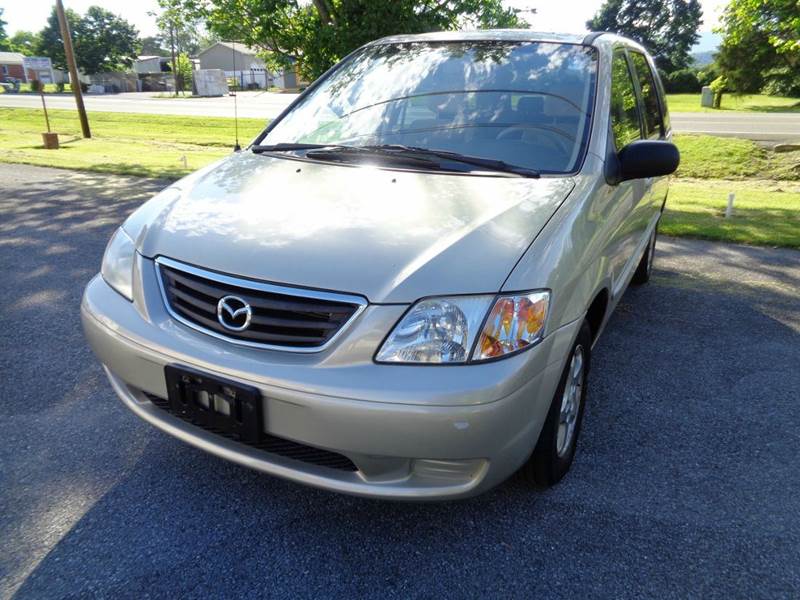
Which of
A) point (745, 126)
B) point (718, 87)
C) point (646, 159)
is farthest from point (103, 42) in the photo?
point (646, 159)

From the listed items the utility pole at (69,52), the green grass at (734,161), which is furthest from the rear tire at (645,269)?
the utility pole at (69,52)

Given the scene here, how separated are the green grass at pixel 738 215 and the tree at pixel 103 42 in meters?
77.8

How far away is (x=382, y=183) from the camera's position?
259 centimetres

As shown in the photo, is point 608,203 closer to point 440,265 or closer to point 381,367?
point 440,265

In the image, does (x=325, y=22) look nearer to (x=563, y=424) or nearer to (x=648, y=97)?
(x=648, y=97)

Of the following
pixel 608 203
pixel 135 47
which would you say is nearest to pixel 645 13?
pixel 135 47

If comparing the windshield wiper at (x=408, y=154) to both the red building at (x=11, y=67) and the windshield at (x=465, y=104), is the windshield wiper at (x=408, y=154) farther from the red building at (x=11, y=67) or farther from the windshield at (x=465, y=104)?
the red building at (x=11, y=67)

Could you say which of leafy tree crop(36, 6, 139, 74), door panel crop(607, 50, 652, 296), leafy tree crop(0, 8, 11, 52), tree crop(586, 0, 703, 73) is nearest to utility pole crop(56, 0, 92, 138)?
door panel crop(607, 50, 652, 296)

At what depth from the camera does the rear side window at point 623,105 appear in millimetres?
3189

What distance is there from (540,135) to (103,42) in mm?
85163

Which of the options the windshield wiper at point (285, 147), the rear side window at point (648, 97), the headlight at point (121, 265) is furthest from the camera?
the rear side window at point (648, 97)

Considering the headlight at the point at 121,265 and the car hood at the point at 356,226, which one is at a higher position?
the car hood at the point at 356,226

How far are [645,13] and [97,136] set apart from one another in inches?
2413

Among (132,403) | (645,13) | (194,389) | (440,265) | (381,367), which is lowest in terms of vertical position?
(132,403)
